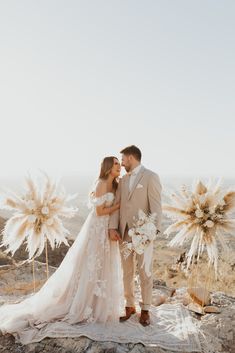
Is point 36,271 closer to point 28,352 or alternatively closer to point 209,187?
point 28,352

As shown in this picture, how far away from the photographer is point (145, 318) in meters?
6.39

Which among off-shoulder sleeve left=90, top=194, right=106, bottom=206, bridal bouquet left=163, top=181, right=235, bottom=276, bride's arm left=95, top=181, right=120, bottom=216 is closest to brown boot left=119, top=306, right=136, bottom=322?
bridal bouquet left=163, top=181, right=235, bottom=276

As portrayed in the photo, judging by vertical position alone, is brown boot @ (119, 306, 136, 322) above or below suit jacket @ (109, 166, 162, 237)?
below

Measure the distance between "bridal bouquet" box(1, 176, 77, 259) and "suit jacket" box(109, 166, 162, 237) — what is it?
1.21 metres

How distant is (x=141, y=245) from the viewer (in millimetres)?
6148

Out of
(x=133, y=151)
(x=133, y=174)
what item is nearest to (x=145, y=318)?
(x=133, y=174)

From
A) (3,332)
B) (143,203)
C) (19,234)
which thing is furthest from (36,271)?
(143,203)

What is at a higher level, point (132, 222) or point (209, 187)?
point (209, 187)

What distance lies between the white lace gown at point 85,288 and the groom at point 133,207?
0.20 metres

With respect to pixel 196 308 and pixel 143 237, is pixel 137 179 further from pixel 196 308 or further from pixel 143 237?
pixel 196 308

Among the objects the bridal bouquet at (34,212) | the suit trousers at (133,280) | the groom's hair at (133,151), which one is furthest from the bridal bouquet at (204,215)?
the bridal bouquet at (34,212)

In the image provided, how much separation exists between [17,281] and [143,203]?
4211mm

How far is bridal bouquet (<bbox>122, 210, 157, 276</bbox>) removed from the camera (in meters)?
6.15

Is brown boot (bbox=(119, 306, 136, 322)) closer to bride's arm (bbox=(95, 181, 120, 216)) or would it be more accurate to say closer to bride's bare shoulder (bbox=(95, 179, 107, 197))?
bride's arm (bbox=(95, 181, 120, 216))
